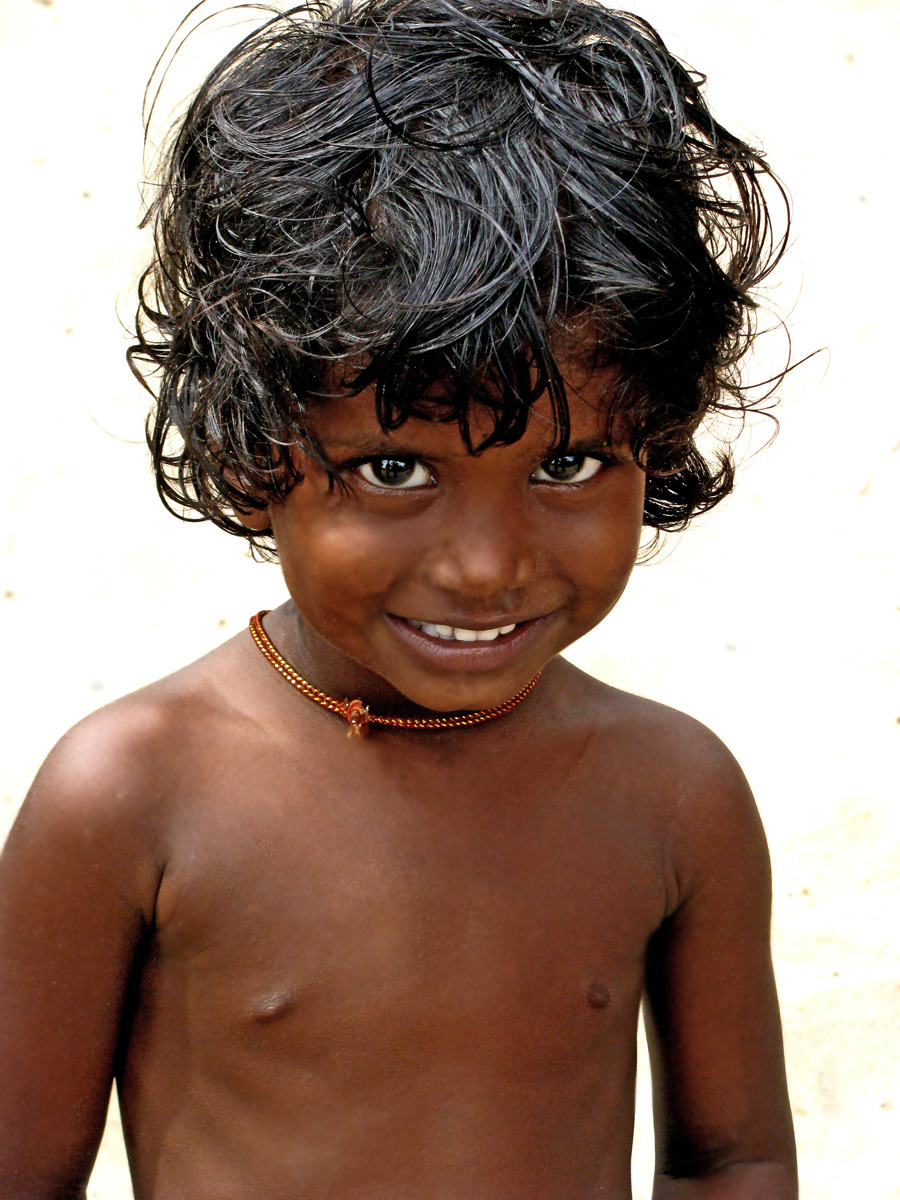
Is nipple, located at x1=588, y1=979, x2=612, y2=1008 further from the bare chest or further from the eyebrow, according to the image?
the eyebrow

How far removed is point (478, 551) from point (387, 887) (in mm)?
333

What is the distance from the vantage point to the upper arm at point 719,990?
1452 mm

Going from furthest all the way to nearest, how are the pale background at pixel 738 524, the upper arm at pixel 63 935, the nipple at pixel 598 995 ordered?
the pale background at pixel 738 524 → the nipple at pixel 598 995 → the upper arm at pixel 63 935

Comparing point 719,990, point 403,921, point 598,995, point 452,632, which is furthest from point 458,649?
point 719,990

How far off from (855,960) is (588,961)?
39.9 inches

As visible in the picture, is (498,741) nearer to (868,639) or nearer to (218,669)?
(218,669)

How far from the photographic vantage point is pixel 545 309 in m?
1.15

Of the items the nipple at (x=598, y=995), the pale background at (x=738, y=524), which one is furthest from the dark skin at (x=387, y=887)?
the pale background at (x=738, y=524)

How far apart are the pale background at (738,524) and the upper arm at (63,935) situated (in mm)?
1116

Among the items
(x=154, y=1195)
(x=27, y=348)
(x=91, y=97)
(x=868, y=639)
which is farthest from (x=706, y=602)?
(x=154, y=1195)

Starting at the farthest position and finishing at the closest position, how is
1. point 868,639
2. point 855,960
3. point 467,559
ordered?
point 868,639
point 855,960
point 467,559

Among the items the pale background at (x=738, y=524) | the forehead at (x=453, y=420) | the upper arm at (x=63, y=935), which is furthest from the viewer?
the pale background at (x=738, y=524)

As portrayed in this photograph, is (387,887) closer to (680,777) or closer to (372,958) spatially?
(372,958)

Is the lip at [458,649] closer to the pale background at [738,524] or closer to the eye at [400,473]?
the eye at [400,473]
